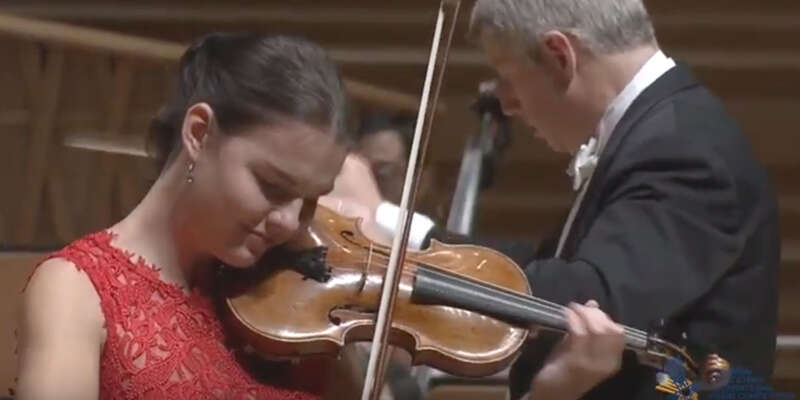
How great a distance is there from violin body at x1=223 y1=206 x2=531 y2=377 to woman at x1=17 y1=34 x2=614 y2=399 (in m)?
0.05

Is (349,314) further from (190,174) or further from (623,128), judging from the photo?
(623,128)

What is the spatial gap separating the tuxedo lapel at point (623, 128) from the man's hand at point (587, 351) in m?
0.20

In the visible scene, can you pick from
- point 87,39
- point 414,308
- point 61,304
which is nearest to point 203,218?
point 61,304

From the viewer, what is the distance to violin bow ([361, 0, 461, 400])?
1.30 metres

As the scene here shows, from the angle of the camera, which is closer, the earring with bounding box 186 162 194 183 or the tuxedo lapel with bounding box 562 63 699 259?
the earring with bounding box 186 162 194 183

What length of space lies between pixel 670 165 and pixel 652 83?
13cm

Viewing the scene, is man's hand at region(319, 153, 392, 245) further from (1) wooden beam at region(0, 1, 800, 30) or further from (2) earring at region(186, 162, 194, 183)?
(1) wooden beam at region(0, 1, 800, 30)

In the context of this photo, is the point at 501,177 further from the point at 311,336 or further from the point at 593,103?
the point at 311,336

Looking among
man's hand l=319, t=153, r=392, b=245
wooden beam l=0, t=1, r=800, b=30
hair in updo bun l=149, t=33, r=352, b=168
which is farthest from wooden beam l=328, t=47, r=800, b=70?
hair in updo bun l=149, t=33, r=352, b=168

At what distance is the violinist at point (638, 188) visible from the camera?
1.53 meters

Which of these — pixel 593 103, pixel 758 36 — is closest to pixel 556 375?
pixel 593 103

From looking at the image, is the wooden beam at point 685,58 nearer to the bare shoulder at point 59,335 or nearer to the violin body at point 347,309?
the violin body at point 347,309

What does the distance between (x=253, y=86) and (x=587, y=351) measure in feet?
1.42

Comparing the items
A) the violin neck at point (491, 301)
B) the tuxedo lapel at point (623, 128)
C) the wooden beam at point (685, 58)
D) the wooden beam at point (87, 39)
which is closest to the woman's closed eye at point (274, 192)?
the violin neck at point (491, 301)
